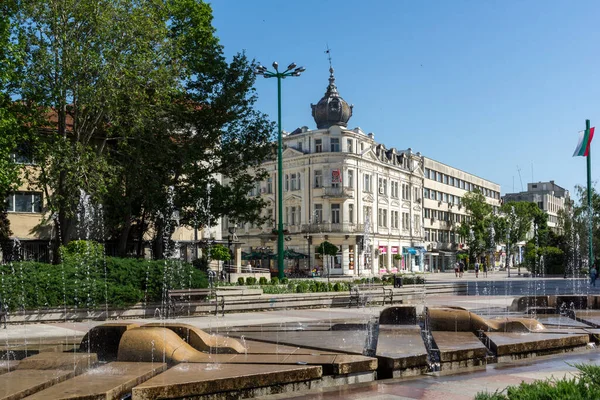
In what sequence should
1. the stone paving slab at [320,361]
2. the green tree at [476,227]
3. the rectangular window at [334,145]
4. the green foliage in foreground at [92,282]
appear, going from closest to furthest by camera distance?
1. the stone paving slab at [320,361]
2. the green foliage in foreground at [92,282]
3. the rectangular window at [334,145]
4. the green tree at [476,227]

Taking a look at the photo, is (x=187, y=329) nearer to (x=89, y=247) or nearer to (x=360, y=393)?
(x=360, y=393)

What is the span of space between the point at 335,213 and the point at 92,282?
155ft

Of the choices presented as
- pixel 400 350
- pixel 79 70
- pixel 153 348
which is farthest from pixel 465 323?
pixel 79 70

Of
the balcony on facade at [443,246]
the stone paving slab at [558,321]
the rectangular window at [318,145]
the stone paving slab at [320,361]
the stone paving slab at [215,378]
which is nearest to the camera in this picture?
the stone paving slab at [215,378]

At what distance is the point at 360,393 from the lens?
24.3 feet

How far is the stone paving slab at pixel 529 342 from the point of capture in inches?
389

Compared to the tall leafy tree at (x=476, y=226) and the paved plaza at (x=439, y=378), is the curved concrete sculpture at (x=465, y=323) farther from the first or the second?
the tall leafy tree at (x=476, y=226)

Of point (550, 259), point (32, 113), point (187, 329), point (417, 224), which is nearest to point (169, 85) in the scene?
point (32, 113)

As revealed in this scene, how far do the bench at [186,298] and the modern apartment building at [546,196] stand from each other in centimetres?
12673

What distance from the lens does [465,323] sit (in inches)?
464

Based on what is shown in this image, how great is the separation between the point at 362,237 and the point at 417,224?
16.5 m

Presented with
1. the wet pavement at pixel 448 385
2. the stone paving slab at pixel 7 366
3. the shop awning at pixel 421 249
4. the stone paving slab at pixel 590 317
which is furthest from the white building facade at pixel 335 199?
the wet pavement at pixel 448 385

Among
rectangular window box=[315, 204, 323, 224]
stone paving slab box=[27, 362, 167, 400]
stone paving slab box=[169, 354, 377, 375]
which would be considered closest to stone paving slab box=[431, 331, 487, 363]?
stone paving slab box=[169, 354, 377, 375]

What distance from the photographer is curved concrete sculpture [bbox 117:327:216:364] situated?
8461mm
